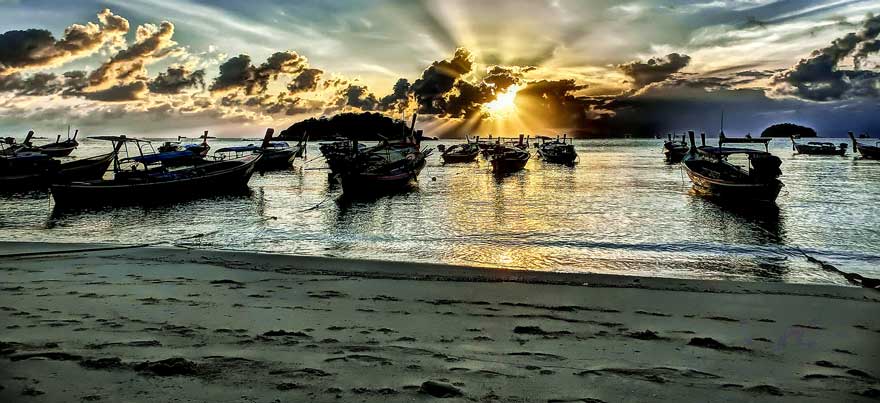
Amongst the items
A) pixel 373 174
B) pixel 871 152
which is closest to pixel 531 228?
pixel 373 174

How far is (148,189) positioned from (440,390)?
28.6 meters

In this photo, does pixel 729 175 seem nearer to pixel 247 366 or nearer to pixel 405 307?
pixel 405 307

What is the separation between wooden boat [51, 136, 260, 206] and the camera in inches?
1037

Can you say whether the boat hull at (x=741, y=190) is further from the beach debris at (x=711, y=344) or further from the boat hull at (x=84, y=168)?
the boat hull at (x=84, y=168)

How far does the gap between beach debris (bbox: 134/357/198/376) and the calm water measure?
354 inches

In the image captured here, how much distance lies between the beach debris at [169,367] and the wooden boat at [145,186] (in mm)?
26024

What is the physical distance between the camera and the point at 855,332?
693 centimetres

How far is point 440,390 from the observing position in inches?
173

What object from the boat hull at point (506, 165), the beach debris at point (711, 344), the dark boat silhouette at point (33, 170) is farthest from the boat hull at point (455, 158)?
the beach debris at point (711, 344)

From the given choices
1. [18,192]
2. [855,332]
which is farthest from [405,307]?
[18,192]

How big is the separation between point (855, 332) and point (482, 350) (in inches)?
200

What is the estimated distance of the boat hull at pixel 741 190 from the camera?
25766 mm

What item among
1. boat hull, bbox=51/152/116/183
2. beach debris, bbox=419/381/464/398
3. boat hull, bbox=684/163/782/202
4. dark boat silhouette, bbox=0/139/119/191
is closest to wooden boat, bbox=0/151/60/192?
dark boat silhouette, bbox=0/139/119/191

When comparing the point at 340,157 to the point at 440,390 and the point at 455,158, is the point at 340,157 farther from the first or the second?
the point at 440,390
